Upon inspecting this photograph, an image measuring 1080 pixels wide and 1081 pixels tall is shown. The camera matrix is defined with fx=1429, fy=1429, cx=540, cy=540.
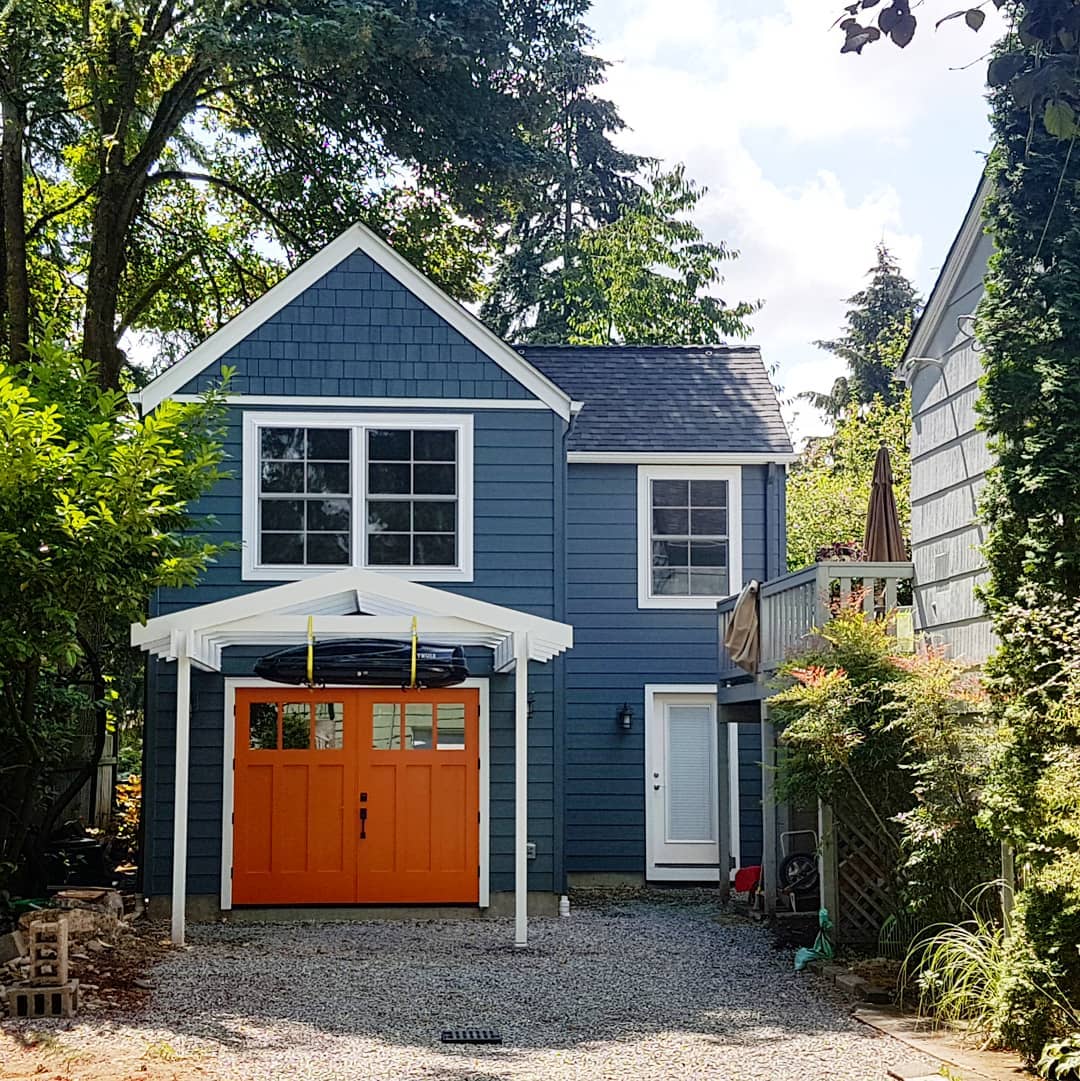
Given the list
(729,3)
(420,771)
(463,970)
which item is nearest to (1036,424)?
(729,3)

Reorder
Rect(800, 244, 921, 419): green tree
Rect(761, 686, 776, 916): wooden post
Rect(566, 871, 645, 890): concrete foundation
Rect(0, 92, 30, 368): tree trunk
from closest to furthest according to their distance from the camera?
Rect(761, 686, 776, 916): wooden post
Rect(566, 871, 645, 890): concrete foundation
Rect(0, 92, 30, 368): tree trunk
Rect(800, 244, 921, 419): green tree

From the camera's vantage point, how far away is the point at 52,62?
17.1 meters

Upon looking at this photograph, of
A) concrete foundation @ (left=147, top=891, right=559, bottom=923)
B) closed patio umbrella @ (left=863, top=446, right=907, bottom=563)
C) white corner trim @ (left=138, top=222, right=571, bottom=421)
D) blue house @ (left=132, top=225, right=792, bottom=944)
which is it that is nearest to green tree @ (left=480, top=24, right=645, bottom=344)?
white corner trim @ (left=138, top=222, right=571, bottom=421)

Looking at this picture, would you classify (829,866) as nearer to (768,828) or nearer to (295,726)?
(768,828)

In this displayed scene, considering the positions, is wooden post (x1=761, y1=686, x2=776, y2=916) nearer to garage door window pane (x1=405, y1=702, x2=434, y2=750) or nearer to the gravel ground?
the gravel ground

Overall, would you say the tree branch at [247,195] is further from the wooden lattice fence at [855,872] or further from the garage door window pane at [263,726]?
the wooden lattice fence at [855,872]

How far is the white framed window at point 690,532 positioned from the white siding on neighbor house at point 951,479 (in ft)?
17.1

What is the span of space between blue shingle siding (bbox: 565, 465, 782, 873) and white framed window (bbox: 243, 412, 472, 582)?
2531 mm

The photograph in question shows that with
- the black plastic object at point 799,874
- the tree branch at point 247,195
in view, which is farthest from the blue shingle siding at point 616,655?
the tree branch at point 247,195

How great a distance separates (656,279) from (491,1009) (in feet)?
64.9

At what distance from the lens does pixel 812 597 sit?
1130 cm

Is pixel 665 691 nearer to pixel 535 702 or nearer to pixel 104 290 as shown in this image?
pixel 535 702

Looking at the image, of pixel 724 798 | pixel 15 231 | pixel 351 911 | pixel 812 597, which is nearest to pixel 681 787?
pixel 724 798

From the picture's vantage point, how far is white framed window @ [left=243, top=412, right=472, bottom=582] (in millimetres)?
13695
